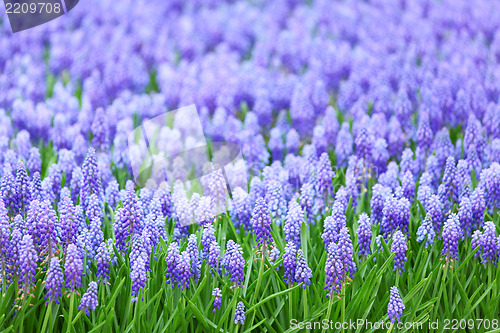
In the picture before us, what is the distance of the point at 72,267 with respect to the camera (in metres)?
4.50

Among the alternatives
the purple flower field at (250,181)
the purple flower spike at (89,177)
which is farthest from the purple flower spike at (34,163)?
the purple flower spike at (89,177)

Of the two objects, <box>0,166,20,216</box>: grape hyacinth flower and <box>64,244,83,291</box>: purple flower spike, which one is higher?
<box>0,166,20,216</box>: grape hyacinth flower

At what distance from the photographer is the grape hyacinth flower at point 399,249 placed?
16.5ft

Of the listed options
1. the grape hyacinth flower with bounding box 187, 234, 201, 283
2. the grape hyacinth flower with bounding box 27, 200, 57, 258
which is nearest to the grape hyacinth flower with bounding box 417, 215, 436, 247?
the grape hyacinth flower with bounding box 187, 234, 201, 283

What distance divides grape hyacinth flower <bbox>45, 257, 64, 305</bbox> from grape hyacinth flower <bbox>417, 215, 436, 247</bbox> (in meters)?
3.08

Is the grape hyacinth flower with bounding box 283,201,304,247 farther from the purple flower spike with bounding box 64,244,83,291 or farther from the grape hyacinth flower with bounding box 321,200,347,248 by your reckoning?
the purple flower spike with bounding box 64,244,83,291

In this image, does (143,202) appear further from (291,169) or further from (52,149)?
(52,149)

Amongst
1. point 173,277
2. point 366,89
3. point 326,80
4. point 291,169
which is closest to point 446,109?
point 366,89

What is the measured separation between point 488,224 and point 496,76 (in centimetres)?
483

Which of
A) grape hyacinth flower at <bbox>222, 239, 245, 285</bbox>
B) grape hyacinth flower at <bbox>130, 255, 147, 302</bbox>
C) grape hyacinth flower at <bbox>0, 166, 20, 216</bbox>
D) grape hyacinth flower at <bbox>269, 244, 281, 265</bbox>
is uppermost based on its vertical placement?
grape hyacinth flower at <bbox>0, 166, 20, 216</bbox>

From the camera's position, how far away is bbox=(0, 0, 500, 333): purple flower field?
4.79 metres

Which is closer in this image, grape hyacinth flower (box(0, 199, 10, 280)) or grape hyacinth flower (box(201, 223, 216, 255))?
grape hyacinth flower (box(0, 199, 10, 280))

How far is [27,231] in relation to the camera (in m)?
4.80

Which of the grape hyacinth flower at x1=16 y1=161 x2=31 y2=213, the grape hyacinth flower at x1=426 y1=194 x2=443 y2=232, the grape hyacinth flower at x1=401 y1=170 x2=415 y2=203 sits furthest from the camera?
the grape hyacinth flower at x1=401 y1=170 x2=415 y2=203
